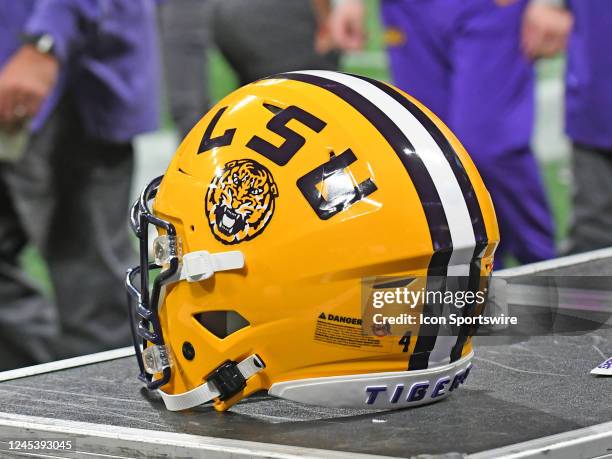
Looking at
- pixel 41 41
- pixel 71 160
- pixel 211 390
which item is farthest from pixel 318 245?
pixel 71 160

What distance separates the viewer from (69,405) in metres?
1.43

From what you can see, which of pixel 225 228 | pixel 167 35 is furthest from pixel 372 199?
pixel 167 35

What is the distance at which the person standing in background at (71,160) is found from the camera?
105 inches

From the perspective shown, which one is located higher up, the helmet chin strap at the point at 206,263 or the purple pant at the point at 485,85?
the purple pant at the point at 485,85

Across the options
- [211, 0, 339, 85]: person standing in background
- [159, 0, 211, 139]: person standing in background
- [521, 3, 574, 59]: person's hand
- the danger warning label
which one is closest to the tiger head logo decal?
the danger warning label

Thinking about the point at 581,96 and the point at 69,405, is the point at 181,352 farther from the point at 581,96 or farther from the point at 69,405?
the point at 581,96

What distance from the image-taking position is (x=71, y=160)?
2.85 m

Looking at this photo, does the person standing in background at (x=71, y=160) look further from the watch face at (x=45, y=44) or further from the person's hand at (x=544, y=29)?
the person's hand at (x=544, y=29)

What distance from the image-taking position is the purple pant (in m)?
3.05

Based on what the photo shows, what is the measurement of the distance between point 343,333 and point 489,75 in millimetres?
1942

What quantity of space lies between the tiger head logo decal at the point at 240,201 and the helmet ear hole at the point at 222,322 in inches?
3.7

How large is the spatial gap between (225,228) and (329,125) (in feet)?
0.58

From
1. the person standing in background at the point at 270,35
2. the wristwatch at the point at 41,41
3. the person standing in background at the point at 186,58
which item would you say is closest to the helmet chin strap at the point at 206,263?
the wristwatch at the point at 41,41

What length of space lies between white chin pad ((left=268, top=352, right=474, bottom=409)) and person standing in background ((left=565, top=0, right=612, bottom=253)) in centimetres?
202
